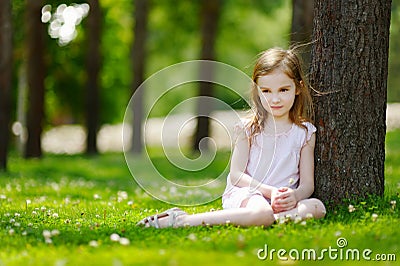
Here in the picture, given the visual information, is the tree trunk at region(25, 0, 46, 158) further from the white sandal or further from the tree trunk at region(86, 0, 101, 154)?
the white sandal

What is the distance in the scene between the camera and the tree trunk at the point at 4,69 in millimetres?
14594

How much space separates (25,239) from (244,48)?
96.9 ft

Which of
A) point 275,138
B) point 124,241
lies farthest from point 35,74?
point 124,241

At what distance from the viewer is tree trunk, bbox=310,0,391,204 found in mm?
7527

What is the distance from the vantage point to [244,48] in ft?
116

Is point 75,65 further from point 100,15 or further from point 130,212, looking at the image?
point 130,212

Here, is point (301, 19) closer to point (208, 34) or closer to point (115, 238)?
point (115, 238)

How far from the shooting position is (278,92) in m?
7.71

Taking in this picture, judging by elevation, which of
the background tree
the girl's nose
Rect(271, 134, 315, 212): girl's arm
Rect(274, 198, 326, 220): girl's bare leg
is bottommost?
Rect(274, 198, 326, 220): girl's bare leg

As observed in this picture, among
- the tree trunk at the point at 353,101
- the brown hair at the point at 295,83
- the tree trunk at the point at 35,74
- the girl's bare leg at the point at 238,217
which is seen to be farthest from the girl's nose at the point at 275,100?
the tree trunk at the point at 35,74

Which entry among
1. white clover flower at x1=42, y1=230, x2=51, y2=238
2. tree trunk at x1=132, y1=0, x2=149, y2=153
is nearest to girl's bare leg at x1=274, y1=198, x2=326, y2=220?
white clover flower at x1=42, y1=230, x2=51, y2=238

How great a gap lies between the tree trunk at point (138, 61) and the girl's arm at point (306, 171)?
16.7 m

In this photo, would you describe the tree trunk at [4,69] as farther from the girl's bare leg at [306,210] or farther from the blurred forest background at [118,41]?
the girl's bare leg at [306,210]

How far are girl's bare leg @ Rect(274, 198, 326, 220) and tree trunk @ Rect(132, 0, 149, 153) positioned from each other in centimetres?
1724
